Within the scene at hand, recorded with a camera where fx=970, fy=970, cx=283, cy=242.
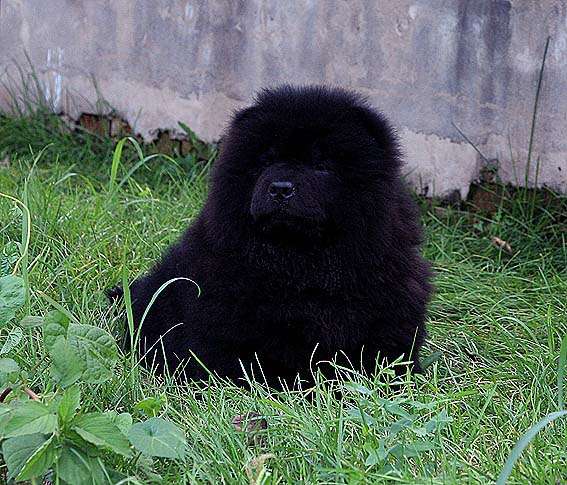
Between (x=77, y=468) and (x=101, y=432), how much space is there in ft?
0.31

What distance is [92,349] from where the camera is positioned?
2375 mm

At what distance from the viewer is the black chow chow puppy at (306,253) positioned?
3.10m

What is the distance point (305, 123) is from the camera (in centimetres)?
315

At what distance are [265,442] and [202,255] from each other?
920mm

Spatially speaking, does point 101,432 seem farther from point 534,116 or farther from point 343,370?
point 534,116

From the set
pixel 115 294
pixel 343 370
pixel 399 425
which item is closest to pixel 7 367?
pixel 399 425

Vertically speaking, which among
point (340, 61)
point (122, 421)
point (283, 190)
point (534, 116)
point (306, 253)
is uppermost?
point (340, 61)

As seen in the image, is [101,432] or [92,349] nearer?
[101,432]

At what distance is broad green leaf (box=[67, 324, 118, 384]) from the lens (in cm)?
237

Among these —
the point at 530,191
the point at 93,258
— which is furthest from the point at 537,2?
the point at 93,258

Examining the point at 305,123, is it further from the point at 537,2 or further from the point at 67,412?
the point at 537,2

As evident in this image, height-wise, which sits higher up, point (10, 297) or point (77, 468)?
point (10, 297)

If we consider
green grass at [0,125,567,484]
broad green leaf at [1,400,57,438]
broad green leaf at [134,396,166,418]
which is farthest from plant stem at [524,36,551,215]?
broad green leaf at [1,400,57,438]

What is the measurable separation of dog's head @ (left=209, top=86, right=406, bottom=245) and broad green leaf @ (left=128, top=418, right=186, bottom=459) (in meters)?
0.91
